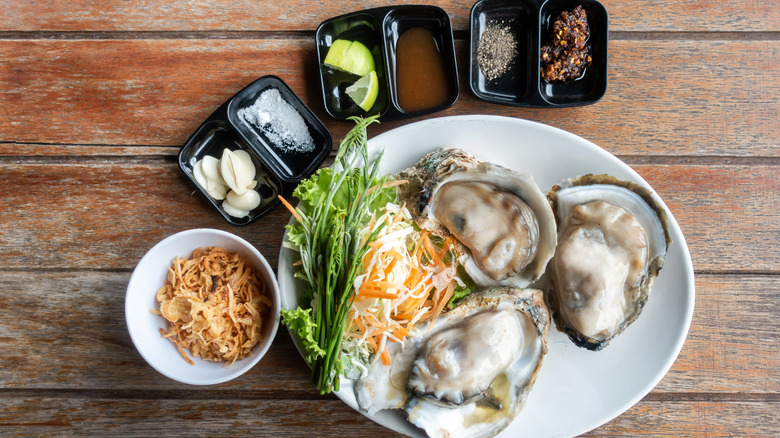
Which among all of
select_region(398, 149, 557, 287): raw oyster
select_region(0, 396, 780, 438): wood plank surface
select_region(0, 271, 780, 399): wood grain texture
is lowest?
select_region(0, 396, 780, 438): wood plank surface

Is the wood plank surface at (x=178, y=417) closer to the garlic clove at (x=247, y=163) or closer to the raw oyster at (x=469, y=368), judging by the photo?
the raw oyster at (x=469, y=368)

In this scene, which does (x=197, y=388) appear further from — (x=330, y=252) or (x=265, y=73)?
(x=265, y=73)

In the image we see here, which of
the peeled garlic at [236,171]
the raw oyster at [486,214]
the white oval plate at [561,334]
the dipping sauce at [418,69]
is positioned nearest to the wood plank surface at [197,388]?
the white oval plate at [561,334]

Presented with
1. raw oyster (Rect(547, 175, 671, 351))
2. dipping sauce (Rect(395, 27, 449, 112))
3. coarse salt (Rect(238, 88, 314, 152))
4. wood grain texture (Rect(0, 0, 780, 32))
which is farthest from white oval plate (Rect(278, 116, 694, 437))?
wood grain texture (Rect(0, 0, 780, 32))

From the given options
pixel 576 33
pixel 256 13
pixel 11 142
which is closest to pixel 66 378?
pixel 11 142

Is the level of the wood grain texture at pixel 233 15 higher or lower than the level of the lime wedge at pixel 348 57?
higher

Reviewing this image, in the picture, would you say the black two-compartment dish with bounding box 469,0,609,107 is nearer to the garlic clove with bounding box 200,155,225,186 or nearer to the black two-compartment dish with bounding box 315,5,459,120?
the black two-compartment dish with bounding box 315,5,459,120
